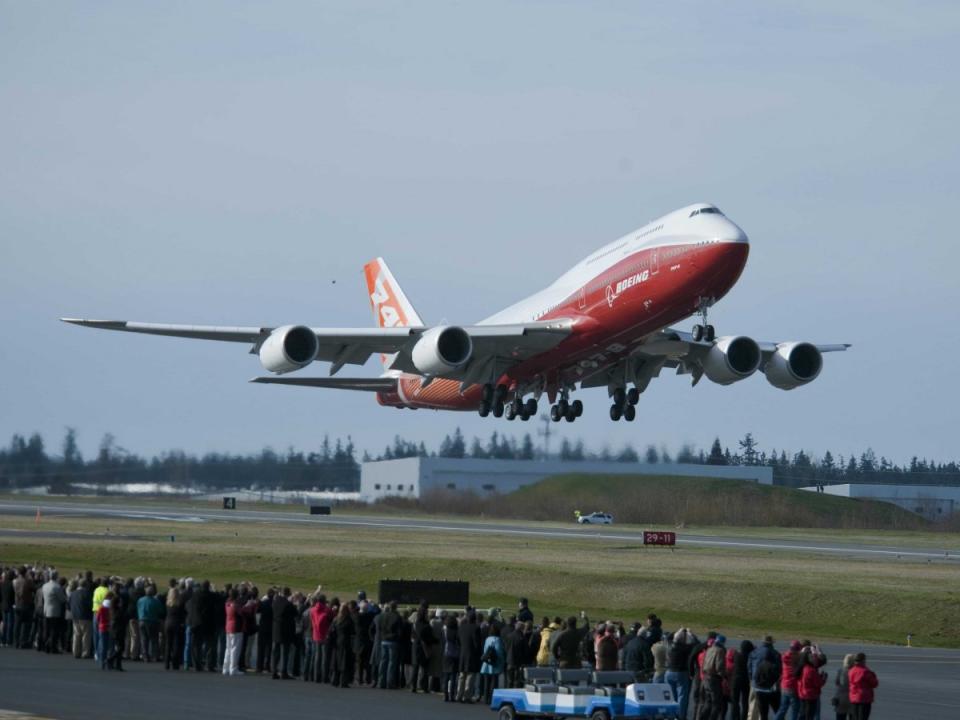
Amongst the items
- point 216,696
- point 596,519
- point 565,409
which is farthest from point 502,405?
point 596,519

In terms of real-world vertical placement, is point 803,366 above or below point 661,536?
above

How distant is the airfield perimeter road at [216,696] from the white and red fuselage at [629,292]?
1307 cm

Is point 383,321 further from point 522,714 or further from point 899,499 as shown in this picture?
point 899,499

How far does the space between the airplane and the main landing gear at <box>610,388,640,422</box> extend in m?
0.04

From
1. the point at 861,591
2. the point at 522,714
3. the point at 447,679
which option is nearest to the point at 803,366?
the point at 861,591

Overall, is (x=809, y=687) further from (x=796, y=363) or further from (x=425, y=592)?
(x=796, y=363)

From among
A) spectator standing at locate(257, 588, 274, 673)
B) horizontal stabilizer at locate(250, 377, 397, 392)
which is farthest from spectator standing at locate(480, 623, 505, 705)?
horizontal stabilizer at locate(250, 377, 397, 392)

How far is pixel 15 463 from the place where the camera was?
99.4m

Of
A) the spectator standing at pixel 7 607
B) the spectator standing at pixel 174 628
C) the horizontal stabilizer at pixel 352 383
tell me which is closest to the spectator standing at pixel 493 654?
the spectator standing at pixel 174 628

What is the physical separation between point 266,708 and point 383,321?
132 ft

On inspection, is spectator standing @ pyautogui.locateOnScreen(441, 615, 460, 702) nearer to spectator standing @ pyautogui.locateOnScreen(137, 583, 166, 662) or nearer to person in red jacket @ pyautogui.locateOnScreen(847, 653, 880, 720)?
spectator standing @ pyautogui.locateOnScreen(137, 583, 166, 662)

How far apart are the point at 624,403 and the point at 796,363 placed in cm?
632

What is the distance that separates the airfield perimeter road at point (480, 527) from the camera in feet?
241

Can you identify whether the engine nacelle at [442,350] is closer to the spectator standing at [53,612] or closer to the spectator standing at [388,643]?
the spectator standing at [53,612]
